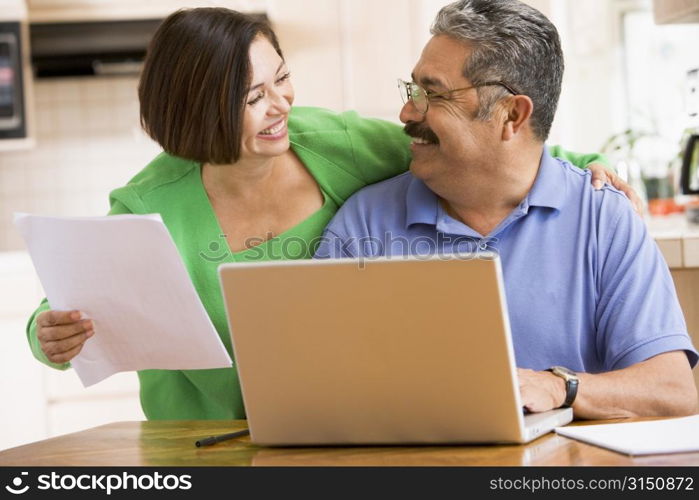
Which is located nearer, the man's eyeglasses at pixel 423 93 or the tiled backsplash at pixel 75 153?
the man's eyeglasses at pixel 423 93

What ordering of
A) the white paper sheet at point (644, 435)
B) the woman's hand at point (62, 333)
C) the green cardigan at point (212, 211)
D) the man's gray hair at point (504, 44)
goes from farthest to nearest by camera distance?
the green cardigan at point (212, 211) < the man's gray hair at point (504, 44) < the woman's hand at point (62, 333) < the white paper sheet at point (644, 435)

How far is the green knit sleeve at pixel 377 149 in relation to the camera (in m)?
2.02

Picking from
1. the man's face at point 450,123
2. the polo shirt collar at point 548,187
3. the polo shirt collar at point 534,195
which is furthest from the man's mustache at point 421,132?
the polo shirt collar at point 548,187

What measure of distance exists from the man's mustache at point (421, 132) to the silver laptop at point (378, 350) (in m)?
0.69

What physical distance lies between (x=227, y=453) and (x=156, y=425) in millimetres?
326

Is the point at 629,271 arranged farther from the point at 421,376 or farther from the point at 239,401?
the point at 239,401

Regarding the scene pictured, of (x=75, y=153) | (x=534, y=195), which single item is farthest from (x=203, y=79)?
(x=75, y=153)

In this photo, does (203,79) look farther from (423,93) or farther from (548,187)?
(548,187)

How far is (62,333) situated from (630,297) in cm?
94

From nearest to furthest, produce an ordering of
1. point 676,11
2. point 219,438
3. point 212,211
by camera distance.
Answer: point 219,438 → point 212,211 → point 676,11

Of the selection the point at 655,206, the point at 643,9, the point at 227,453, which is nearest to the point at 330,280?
the point at 227,453

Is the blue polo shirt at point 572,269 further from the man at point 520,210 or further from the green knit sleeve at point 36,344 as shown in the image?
the green knit sleeve at point 36,344

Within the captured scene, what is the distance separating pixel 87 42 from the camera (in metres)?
3.91

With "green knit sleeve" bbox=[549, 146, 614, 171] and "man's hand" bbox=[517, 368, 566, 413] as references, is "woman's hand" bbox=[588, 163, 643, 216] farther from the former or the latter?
"man's hand" bbox=[517, 368, 566, 413]
